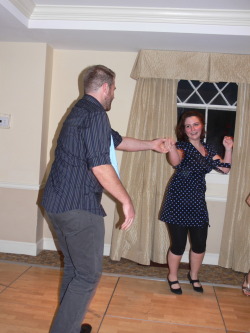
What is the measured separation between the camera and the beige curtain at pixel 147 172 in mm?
3477

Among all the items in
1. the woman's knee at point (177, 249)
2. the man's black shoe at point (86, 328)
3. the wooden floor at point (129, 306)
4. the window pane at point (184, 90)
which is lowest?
the wooden floor at point (129, 306)

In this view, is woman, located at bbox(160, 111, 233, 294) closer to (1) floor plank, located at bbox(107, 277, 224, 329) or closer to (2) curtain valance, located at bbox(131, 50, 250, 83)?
(1) floor plank, located at bbox(107, 277, 224, 329)

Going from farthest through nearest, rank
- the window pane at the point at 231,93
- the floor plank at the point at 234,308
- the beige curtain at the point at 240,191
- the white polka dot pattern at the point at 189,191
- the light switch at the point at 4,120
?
the window pane at the point at 231,93
the light switch at the point at 4,120
the beige curtain at the point at 240,191
the white polka dot pattern at the point at 189,191
the floor plank at the point at 234,308

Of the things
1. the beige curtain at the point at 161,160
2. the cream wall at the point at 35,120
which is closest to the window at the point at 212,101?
the beige curtain at the point at 161,160

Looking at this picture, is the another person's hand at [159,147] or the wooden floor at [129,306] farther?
the another person's hand at [159,147]

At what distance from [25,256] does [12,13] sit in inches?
87.8

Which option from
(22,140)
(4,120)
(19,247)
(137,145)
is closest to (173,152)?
(137,145)

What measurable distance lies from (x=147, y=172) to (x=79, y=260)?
6.02 feet

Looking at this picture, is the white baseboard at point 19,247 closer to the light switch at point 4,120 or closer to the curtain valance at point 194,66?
the light switch at point 4,120

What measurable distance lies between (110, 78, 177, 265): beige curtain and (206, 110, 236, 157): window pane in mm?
485

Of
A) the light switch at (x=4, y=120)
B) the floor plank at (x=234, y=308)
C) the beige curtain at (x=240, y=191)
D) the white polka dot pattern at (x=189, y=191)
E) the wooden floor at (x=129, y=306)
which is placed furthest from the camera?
the light switch at (x=4, y=120)

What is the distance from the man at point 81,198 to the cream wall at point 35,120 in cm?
183

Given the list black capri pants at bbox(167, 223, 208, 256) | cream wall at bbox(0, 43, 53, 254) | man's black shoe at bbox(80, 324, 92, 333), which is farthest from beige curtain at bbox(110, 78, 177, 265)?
man's black shoe at bbox(80, 324, 92, 333)

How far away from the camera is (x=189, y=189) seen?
2727mm
